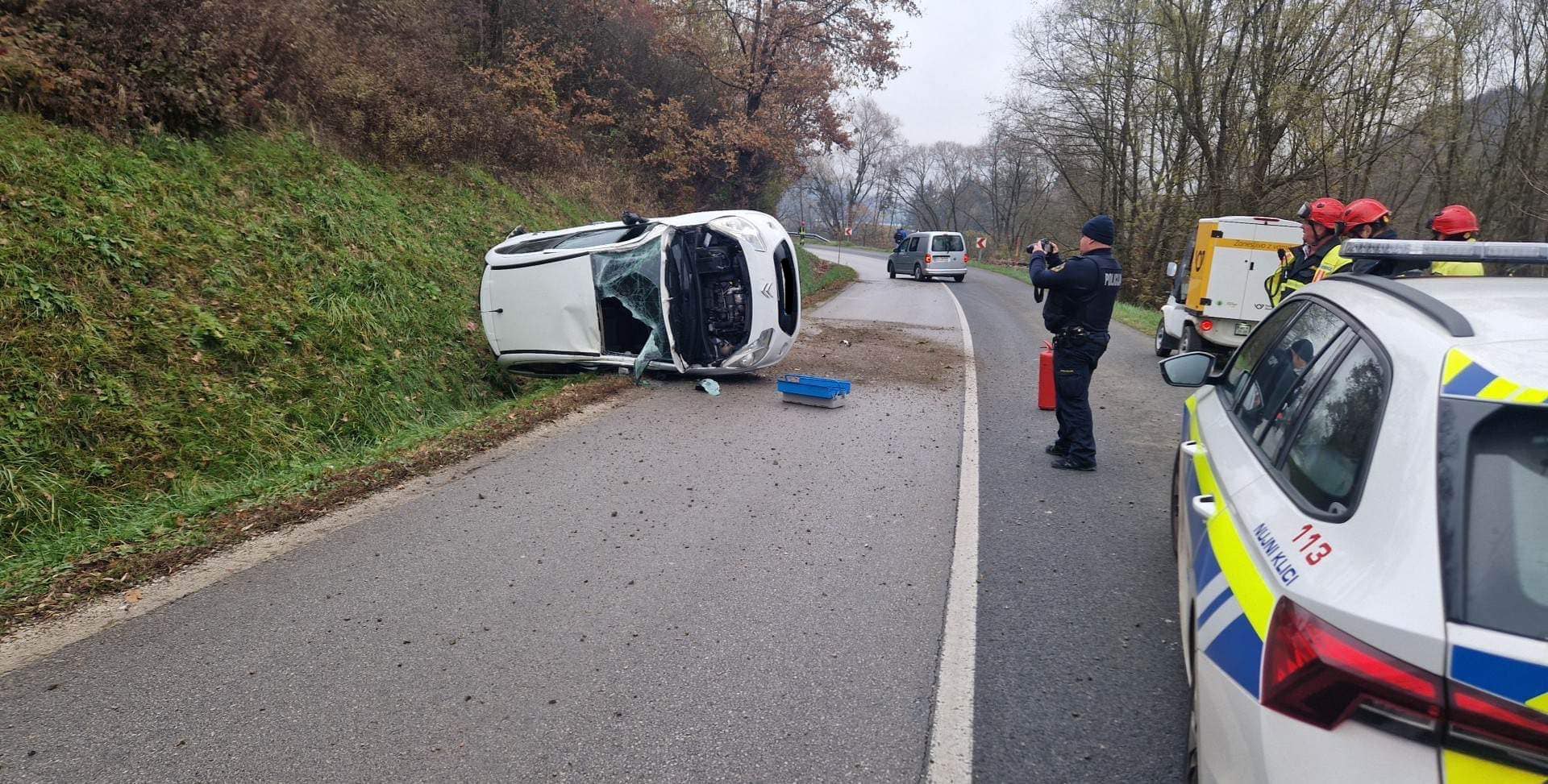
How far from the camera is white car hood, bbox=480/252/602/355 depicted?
8.54m

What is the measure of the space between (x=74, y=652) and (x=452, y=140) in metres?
11.1

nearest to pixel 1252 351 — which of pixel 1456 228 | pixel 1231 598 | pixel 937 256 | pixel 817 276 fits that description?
pixel 1231 598

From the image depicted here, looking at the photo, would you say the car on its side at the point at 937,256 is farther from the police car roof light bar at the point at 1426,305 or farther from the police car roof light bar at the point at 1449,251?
the police car roof light bar at the point at 1426,305

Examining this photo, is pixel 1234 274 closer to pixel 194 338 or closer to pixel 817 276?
pixel 194 338

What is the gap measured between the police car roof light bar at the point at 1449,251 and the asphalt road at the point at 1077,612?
1.69 metres

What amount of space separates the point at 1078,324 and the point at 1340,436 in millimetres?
3940

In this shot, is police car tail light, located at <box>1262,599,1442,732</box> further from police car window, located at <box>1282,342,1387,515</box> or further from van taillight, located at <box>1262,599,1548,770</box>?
police car window, located at <box>1282,342,1387,515</box>

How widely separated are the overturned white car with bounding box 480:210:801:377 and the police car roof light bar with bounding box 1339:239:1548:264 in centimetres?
614

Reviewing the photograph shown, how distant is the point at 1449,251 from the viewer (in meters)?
2.50

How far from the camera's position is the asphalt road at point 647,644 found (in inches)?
106

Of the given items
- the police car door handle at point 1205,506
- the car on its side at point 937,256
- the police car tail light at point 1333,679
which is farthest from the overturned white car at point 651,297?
the car on its side at point 937,256

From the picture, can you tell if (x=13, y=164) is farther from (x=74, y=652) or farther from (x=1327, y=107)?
(x=1327, y=107)

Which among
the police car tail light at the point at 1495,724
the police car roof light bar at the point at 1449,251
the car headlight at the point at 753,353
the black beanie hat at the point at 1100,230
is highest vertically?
the black beanie hat at the point at 1100,230

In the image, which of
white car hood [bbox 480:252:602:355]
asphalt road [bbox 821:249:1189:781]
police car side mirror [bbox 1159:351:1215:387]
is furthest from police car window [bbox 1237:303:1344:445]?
white car hood [bbox 480:252:602:355]
